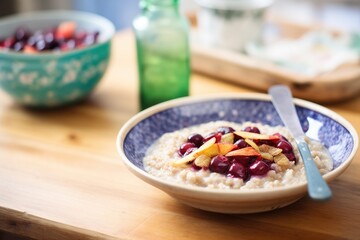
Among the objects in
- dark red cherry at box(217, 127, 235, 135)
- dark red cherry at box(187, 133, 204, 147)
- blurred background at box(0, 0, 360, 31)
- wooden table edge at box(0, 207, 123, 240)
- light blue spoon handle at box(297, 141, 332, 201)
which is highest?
light blue spoon handle at box(297, 141, 332, 201)

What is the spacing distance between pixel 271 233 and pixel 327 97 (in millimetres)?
546

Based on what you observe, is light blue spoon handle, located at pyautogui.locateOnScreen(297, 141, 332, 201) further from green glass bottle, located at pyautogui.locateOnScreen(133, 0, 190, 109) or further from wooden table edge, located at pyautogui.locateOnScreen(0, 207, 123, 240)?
green glass bottle, located at pyautogui.locateOnScreen(133, 0, 190, 109)

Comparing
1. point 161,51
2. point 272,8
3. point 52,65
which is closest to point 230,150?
point 161,51

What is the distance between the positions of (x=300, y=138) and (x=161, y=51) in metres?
0.46

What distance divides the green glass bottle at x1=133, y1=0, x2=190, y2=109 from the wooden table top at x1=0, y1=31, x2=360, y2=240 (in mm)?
92

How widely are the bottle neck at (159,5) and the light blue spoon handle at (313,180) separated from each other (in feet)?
1.65

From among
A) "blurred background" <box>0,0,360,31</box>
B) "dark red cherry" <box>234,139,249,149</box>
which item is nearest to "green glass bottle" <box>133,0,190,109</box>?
"dark red cherry" <box>234,139,249,149</box>

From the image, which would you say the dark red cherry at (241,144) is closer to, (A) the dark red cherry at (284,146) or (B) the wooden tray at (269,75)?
(A) the dark red cherry at (284,146)

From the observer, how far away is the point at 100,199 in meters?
1.06

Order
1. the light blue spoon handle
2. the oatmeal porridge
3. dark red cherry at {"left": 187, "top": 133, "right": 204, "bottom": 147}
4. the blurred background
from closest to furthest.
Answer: the light blue spoon handle, the oatmeal porridge, dark red cherry at {"left": 187, "top": 133, "right": 204, "bottom": 147}, the blurred background

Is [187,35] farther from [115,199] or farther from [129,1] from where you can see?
[129,1]

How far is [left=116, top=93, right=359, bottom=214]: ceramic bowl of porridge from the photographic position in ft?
3.00

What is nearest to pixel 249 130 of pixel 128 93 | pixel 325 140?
pixel 325 140

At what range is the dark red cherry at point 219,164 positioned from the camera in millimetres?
960
